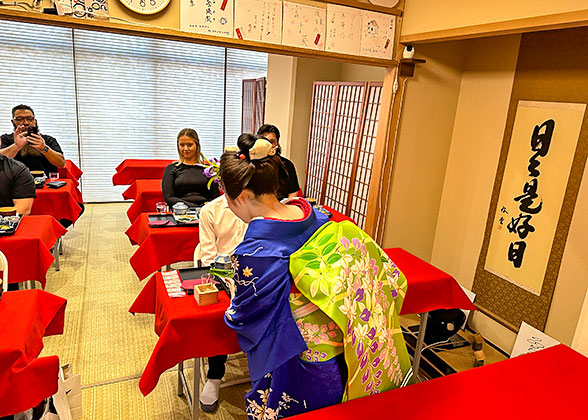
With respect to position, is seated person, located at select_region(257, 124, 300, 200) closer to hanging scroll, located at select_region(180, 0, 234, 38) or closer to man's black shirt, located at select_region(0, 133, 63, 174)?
hanging scroll, located at select_region(180, 0, 234, 38)

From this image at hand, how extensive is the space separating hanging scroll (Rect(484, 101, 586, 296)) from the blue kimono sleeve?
210 centimetres

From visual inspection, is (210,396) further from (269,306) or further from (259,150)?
(259,150)

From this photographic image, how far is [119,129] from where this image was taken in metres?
6.07

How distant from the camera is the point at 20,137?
3705 mm

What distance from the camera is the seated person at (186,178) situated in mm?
3459

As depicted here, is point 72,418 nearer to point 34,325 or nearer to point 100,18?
point 34,325

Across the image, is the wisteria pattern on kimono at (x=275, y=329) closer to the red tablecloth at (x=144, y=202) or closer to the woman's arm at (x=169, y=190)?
the woman's arm at (x=169, y=190)

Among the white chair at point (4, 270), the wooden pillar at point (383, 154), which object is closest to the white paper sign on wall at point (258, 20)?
the wooden pillar at point (383, 154)

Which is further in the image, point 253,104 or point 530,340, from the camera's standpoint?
point 253,104

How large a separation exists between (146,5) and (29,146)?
95.8 inches

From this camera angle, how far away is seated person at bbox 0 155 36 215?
296cm

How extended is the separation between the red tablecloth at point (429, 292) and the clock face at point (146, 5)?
207 centimetres

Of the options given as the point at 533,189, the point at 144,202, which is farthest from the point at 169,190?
the point at 533,189

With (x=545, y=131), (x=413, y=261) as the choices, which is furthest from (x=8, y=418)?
(x=545, y=131)
